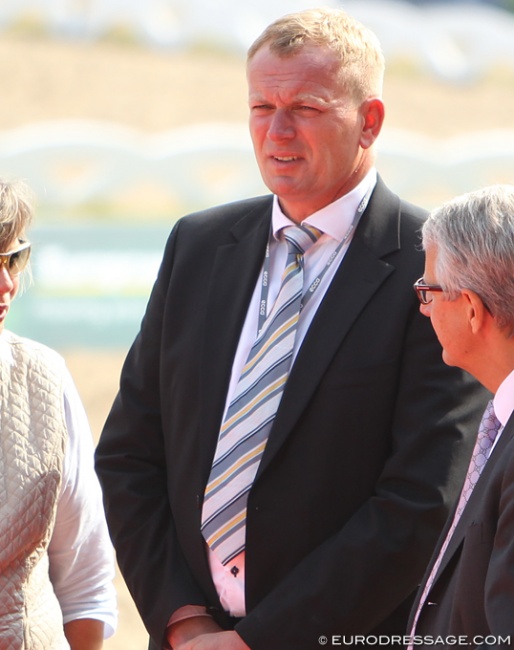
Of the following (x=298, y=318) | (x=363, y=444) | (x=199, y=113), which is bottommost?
(x=363, y=444)

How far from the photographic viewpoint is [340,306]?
7.74ft

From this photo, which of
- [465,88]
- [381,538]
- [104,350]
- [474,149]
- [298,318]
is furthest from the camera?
[465,88]

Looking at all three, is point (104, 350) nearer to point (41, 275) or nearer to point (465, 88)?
point (41, 275)

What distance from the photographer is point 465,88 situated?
22.5 metres

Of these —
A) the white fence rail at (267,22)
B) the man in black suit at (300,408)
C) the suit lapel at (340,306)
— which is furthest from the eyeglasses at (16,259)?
the white fence rail at (267,22)

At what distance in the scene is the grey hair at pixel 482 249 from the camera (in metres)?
1.86

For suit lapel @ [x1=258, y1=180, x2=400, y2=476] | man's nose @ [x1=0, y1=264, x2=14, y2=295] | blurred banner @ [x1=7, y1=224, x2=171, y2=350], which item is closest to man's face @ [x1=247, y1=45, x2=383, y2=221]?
suit lapel @ [x1=258, y1=180, x2=400, y2=476]

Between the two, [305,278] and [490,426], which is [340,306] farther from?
[490,426]

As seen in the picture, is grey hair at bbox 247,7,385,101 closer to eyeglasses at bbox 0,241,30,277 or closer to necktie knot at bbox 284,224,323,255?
necktie knot at bbox 284,224,323,255

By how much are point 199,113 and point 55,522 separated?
19.0 metres

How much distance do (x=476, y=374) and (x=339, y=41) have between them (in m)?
0.87

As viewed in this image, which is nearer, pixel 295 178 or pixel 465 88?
pixel 295 178

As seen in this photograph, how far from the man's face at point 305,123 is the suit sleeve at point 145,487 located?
0.38 m

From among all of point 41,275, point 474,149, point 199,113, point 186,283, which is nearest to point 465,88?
point 199,113
